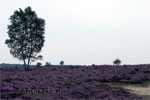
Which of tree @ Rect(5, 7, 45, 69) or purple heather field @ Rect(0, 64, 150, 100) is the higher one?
tree @ Rect(5, 7, 45, 69)

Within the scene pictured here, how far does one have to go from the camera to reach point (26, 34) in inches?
2135

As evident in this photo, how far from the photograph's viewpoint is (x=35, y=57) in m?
54.2

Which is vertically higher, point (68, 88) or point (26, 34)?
point (26, 34)

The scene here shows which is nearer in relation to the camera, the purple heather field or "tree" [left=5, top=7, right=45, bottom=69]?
the purple heather field

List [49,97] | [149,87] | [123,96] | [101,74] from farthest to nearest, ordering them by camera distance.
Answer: [101,74]
[149,87]
[123,96]
[49,97]

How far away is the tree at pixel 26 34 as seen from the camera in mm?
53375

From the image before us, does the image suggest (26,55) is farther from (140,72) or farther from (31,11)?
(140,72)

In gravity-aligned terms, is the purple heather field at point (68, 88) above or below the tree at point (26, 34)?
below

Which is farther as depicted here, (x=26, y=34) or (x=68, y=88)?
(x=26, y=34)

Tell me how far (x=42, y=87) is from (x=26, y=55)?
82.9ft

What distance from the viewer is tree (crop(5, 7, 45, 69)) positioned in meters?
53.4

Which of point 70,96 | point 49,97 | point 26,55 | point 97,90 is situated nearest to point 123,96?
point 97,90

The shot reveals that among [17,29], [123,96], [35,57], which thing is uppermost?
[17,29]

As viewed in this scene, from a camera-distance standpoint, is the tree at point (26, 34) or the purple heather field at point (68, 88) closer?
the purple heather field at point (68, 88)
